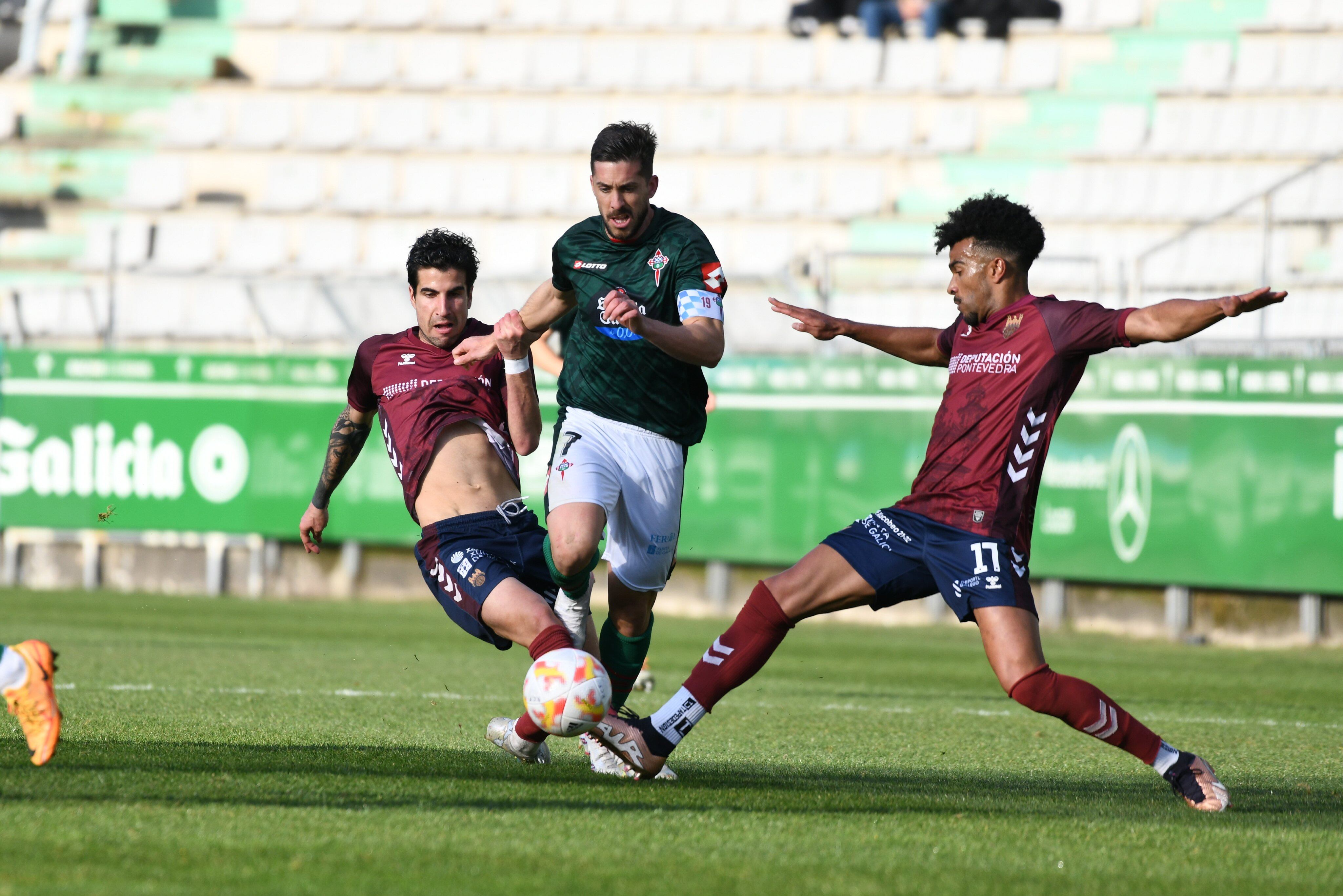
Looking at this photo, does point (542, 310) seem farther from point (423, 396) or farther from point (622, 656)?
point (622, 656)

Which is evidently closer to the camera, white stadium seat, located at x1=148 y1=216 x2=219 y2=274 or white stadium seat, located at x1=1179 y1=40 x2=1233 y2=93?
white stadium seat, located at x1=1179 y1=40 x2=1233 y2=93

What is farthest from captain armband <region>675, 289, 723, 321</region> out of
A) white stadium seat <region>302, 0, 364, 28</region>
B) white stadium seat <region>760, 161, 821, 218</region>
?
white stadium seat <region>302, 0, 364, 28</region>

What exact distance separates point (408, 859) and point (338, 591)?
44.9 ft

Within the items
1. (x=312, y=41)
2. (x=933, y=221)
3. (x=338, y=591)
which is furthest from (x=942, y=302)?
(x=312, y=41)

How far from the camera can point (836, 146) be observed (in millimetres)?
22938

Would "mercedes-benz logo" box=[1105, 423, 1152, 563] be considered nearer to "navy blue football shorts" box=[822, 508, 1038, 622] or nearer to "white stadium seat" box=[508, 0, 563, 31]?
"navy blue football shorts" box=[822, 508, 1038, 622]

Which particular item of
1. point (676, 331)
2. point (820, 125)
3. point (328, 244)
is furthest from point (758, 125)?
point (676, 331)

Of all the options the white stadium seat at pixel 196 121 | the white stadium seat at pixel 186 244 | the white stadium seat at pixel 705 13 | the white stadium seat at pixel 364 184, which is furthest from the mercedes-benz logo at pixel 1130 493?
the white stadium seat at pixel 196 121

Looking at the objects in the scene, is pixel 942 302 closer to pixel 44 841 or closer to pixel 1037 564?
pixel 1037 564

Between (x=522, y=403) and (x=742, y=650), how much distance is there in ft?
4.01

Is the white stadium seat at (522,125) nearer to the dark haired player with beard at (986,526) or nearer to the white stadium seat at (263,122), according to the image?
the white stadium seat at (263,122)

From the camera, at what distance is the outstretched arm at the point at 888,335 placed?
6.11m

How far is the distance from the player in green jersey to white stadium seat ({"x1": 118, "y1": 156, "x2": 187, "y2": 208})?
19.3 m

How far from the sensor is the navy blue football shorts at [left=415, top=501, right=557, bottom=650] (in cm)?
602
